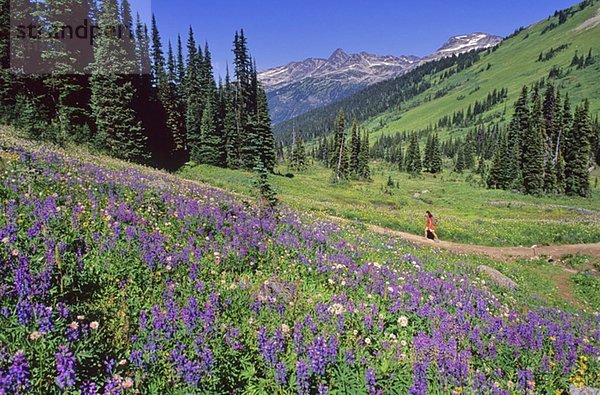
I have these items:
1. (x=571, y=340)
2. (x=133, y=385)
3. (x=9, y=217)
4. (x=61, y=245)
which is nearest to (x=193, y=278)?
(x=61, y=245)

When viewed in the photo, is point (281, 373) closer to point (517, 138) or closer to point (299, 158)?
point (517, 138)

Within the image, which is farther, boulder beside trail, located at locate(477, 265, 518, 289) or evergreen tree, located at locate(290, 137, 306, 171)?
evergreen tree, located at locate(290, 137, 306, 171)

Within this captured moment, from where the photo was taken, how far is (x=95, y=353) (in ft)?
11.5

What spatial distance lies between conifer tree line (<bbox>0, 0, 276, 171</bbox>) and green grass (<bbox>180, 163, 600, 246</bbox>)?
7239 millimetres

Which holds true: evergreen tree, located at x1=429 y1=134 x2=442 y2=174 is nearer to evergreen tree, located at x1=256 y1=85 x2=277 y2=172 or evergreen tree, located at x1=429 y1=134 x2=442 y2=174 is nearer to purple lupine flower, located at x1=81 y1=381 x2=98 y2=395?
evergreen tree, located at x1=256 y1=85 x2=277 y2=172

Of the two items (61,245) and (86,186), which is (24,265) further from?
(86,186)

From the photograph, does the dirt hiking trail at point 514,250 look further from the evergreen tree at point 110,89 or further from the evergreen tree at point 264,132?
the evergreen tree at point 264,132

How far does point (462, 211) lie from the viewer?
46.1 m

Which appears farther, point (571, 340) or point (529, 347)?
point (571, 340)

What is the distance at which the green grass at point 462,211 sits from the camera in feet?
90.6

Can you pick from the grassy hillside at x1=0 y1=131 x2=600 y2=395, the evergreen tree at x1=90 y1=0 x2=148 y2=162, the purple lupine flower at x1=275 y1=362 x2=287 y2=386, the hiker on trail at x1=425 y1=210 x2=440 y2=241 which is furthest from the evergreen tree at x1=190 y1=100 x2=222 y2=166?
the purple lupine flower at x1=275 y1=362 x2=287 y2=386

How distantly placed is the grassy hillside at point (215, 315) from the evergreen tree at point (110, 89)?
3232 centimetres

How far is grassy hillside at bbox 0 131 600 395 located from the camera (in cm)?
338

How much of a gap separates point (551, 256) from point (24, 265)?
26.7 metres
